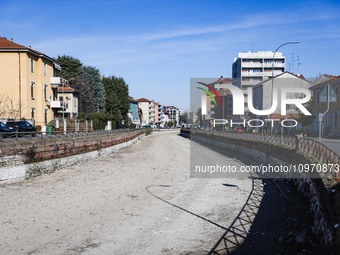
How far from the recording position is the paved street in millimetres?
11992

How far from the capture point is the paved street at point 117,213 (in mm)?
11992

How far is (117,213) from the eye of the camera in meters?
15.9

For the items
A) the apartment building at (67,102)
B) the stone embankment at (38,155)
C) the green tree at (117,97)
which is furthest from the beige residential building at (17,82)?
the green tree at (117,97)

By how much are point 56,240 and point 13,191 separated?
8.33m

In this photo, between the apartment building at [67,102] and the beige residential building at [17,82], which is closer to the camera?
the beige residential building at [17,82]

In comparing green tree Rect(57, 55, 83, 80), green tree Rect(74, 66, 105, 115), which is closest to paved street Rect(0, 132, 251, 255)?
green tree Rect(74, 66, 105, 115)

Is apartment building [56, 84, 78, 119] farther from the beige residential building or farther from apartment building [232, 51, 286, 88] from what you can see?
apartment building [232, 51, 286, 88]

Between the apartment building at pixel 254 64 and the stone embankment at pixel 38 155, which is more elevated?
the apartment building at pixel 254 64

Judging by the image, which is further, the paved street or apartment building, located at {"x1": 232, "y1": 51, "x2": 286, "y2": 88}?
apartment building, located at {"x1": 232, "y1": 51, "x2": 286, "y2": 88}

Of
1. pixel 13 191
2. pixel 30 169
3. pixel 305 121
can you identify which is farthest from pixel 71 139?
pixel 305 121

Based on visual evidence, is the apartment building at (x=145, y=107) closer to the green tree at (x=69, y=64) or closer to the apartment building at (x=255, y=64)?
the apartment building at (x=255, y=64)

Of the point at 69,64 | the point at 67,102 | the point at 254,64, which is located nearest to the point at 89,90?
the point at 69,64

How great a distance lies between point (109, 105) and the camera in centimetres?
8631

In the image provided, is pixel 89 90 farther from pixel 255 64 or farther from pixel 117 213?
pixel 255 64
